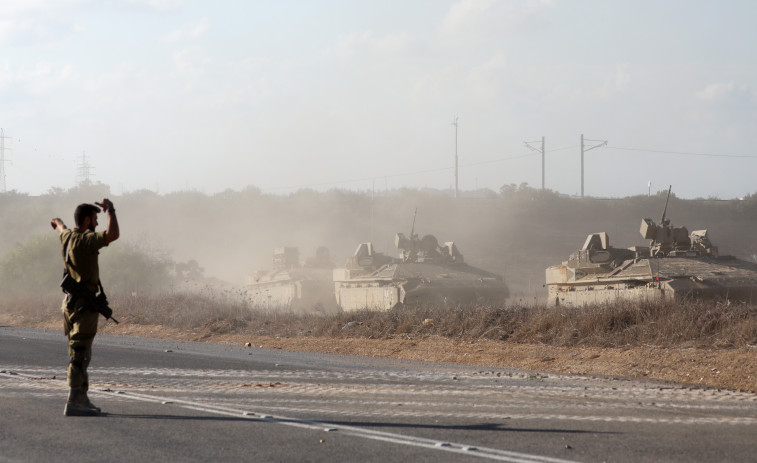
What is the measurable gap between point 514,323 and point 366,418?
11970mm

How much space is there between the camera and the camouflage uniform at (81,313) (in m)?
8.21

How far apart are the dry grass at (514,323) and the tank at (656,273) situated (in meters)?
2.13

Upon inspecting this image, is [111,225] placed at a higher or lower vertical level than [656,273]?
higher

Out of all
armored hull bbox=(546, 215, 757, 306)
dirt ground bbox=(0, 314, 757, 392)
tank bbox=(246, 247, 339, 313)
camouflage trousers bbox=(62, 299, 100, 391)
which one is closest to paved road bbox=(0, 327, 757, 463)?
camouflage trousers bbox=(62, 299, 100, 391)

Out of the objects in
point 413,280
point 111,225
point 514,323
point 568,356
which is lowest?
point 568,356

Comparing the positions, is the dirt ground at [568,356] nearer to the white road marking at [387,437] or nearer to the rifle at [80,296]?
the white road marking at [387,437]

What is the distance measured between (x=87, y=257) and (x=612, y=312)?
12329 millimetres

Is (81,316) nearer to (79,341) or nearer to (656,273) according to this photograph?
(79,341)

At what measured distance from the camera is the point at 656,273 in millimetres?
22672

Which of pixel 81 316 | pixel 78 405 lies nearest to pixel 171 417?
pixel 78 405

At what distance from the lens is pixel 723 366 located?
45.1 feet

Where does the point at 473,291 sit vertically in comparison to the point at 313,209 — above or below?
below

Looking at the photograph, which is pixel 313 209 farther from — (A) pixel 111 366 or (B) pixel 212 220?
(A) pixel 111 366

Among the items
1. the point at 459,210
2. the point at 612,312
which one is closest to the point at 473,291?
the point at 612,312
